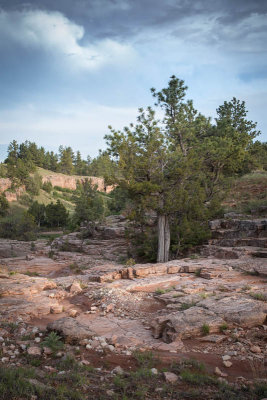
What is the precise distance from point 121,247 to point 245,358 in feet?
68.3

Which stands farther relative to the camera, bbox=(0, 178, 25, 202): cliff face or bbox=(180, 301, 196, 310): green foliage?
bbox=(0, 178, 25, 202): cliff face

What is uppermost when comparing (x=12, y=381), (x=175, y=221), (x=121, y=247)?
(x=175, y=221)

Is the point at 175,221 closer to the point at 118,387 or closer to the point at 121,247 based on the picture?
the point at 121,247

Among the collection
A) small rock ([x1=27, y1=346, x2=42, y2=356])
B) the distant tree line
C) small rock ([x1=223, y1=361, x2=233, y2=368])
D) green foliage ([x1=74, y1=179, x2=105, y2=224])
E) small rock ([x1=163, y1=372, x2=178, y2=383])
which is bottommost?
small rock ([x1=223, y1=361, x2=233, y2=368])

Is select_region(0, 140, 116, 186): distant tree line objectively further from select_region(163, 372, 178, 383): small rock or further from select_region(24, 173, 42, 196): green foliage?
select_region(163, 372, 178, 383): small rock

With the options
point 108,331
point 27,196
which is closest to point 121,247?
point 108,331

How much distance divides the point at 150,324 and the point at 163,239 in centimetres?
1047

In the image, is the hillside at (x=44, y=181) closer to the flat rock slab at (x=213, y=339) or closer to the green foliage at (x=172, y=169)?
the green foliage at (x=172, y=169)

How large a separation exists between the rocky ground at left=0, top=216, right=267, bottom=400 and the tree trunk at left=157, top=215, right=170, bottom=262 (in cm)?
409

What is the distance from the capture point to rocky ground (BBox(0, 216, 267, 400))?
15.9 feet

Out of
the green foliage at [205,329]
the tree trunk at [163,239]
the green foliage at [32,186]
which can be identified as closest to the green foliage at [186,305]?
the green foliage at [205,329]

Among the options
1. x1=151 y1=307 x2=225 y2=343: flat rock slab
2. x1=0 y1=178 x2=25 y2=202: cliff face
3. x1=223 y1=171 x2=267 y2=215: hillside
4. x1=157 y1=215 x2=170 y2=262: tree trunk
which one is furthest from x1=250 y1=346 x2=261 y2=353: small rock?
x1=0 y1=178 x2=25 y2=202: cliff face

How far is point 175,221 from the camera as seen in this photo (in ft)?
62.1

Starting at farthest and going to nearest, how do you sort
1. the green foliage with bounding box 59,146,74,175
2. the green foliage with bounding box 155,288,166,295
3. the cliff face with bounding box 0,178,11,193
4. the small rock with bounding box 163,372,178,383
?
the green foliage with bounding box 59,146,74,175
the cliff face with bounding box 0,178,11,193
the green foliage with bounding box 155,288,166,295
the small rock with bounding box 163,372,178,383
